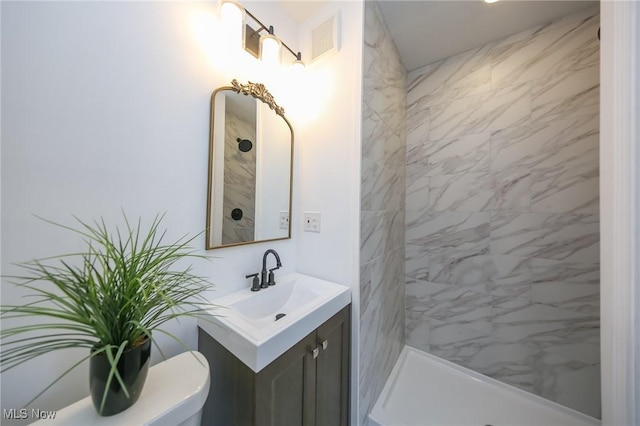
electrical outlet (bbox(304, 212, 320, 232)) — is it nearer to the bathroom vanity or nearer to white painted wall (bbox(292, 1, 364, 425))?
white painted wall (bbox(292, 1, 364, 425))

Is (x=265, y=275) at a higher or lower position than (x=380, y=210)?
lower

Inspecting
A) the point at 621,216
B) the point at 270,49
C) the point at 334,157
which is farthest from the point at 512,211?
the point at 270,49

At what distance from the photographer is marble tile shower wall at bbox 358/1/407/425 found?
1.21 m

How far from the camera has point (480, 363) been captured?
5.21ft

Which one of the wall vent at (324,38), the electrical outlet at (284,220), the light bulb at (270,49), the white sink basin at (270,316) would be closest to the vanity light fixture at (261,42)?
the light bulb at (270,49)

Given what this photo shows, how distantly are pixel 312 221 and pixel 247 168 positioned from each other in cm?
51

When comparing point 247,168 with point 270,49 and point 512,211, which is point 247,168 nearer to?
point 270,49

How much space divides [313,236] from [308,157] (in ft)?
1.75

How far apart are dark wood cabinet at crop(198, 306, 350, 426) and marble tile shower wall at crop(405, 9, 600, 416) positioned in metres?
1.15

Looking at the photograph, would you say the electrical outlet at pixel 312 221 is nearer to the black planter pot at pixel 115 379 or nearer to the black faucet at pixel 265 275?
the black faucet at pixel 265 275

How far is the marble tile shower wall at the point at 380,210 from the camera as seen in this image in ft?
3.97

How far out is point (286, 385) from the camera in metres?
0.76

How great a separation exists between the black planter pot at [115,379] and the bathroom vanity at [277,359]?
270 millimetres

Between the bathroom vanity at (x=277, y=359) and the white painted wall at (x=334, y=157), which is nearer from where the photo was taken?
the bathroom vanity at (x=277, y=359)
